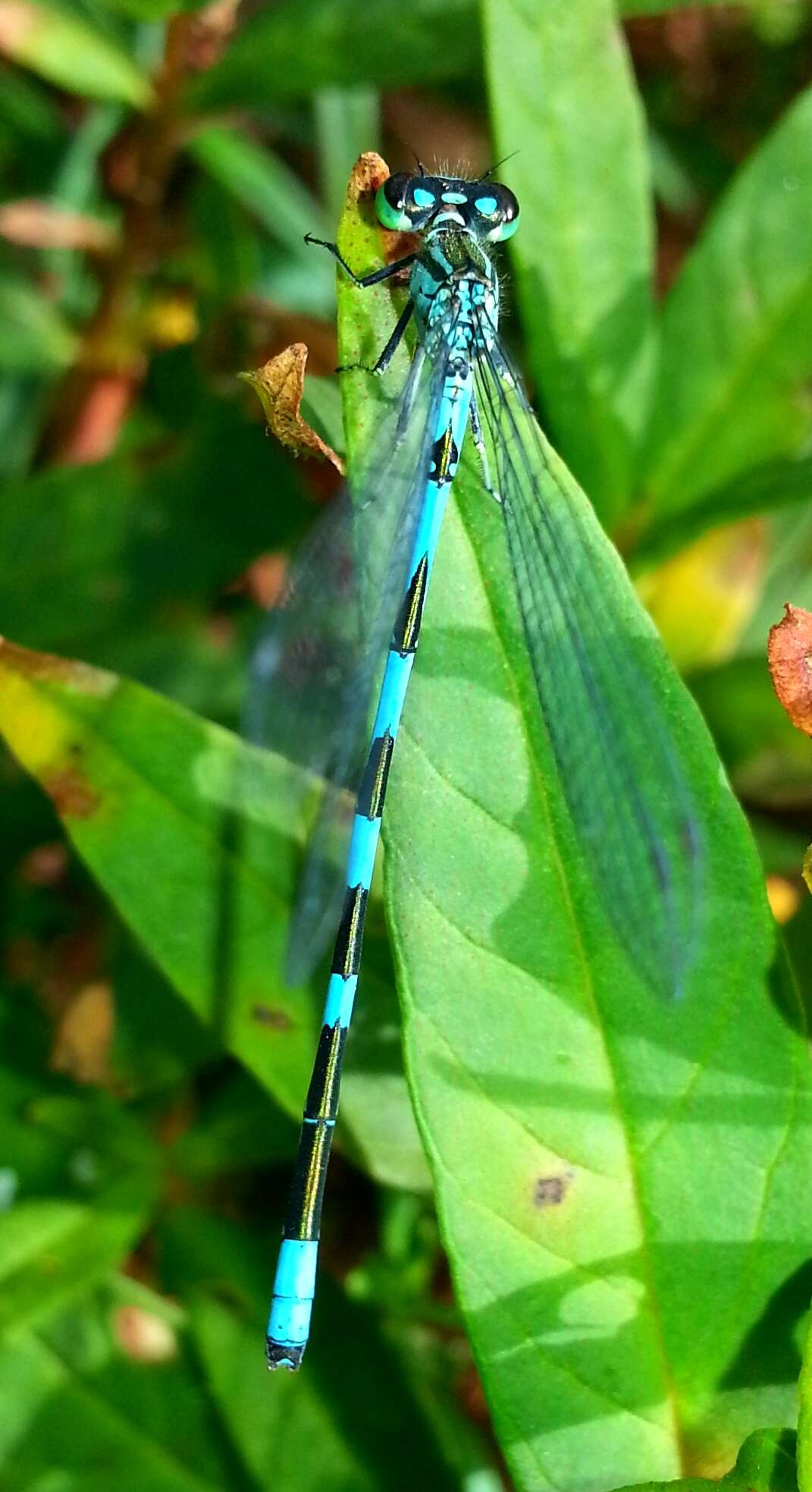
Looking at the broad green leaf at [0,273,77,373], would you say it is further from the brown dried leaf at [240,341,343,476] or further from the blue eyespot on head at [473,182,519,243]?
the brown dried leaf at [240,341,343,476]

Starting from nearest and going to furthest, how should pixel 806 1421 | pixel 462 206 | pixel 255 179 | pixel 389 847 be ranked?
1. pixel 806 1421
2. pixel 389 847
3. pixel 462 206
4. pixel 255 179

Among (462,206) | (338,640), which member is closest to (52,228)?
(462,206)

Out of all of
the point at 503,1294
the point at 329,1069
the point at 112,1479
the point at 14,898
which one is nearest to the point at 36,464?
the point at 14,898

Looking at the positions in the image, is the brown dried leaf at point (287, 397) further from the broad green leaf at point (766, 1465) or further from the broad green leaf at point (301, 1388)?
the broad green leaf at point (301, 1388)

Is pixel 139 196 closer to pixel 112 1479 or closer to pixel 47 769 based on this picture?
pixel 47 769

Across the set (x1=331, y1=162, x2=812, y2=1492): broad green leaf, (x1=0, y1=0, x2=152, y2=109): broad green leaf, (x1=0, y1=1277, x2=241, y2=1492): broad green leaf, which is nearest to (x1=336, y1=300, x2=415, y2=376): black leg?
(x1=331, y1=162, x2=812, y2=1492): broad green leaf

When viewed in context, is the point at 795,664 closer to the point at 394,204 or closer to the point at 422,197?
the point at 394,204

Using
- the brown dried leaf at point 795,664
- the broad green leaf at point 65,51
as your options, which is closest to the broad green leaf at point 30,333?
the broad green leaf at point 65,51
